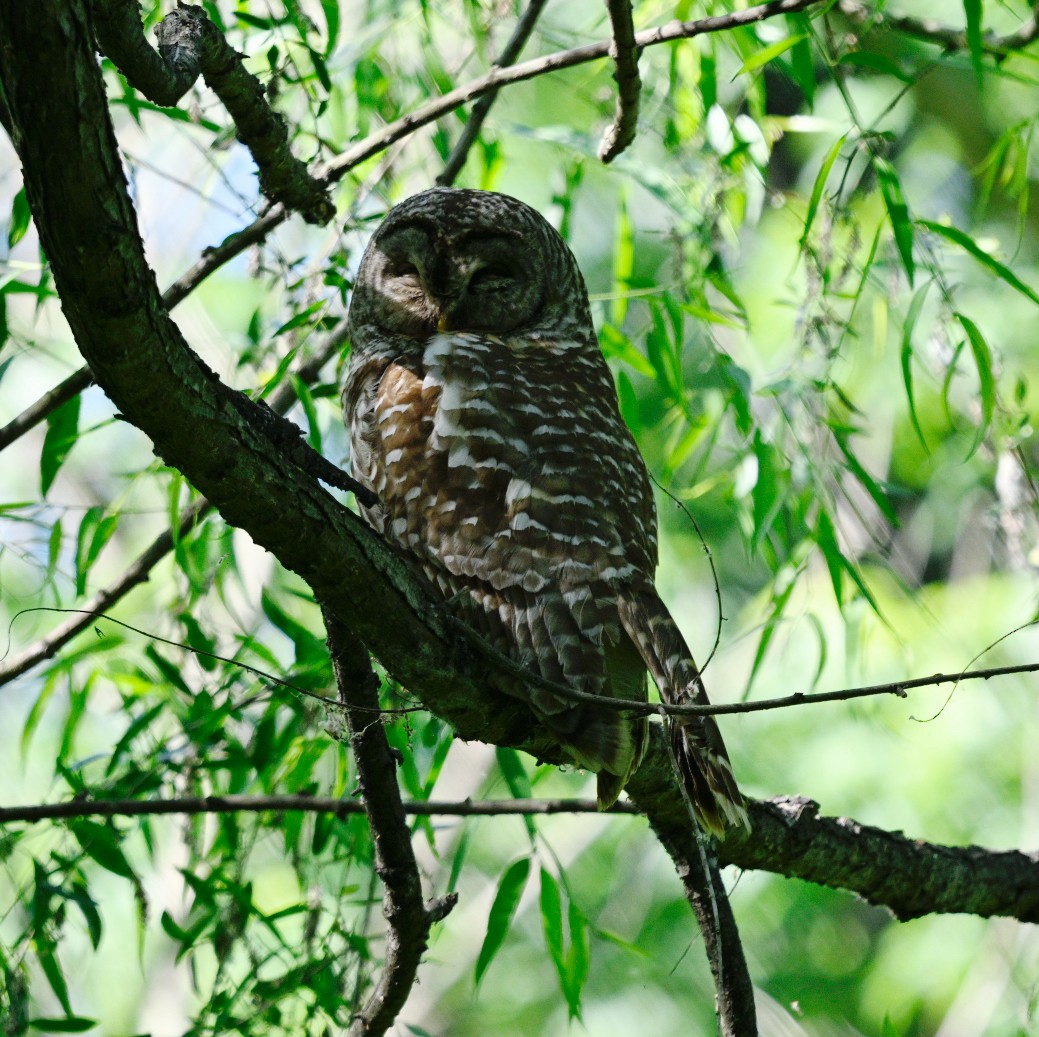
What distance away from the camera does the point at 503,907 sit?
7.27 feet

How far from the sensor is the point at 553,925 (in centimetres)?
221

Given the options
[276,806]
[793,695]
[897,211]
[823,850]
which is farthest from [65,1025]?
[897,211]

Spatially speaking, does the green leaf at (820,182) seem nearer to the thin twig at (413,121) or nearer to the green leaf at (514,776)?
the thin twig at (413,121)

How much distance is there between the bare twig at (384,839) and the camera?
1.72 m

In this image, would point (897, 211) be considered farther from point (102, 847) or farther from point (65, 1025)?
point (65, 1025)

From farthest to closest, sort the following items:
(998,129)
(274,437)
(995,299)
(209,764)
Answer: (998,129) → (995,299) → (209,764) → (274,437)

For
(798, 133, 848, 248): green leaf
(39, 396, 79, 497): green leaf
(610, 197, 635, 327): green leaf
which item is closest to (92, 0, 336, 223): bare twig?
(39, 396, 79, 497): green leaf

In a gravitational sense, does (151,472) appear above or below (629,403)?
below

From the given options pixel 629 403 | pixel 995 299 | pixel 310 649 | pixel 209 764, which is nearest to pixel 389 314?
pixel 629 403

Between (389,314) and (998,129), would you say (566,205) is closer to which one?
(389,314)

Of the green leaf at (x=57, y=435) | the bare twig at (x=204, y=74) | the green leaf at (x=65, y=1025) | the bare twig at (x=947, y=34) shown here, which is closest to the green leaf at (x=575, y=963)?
the green leaf at (x=65, y=1025)

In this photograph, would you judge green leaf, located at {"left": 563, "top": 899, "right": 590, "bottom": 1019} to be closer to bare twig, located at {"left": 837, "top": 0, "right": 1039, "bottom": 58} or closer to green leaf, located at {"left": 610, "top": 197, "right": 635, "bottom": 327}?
green leaf, located at {"left": 610, "top": 197, "right": 635, "bottom": 327}

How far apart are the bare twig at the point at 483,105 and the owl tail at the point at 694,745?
4.32 ft

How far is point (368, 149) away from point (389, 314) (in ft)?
1.14
